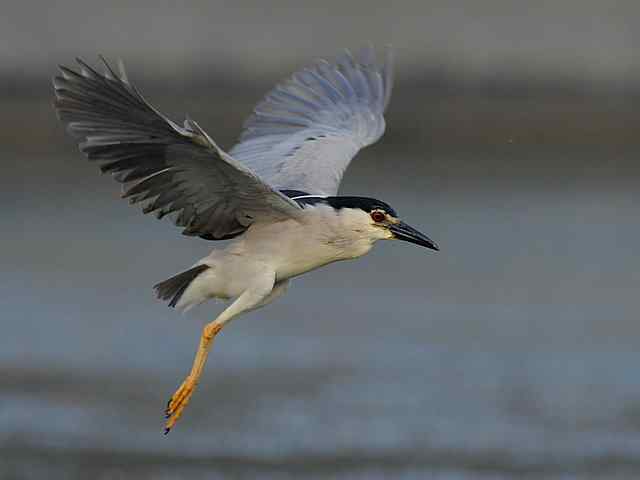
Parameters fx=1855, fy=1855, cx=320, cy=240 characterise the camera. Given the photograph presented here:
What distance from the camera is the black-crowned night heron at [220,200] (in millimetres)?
7949

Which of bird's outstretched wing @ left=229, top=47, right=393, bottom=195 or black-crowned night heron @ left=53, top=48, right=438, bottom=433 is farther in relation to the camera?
bird's outstretched wing @ left=229, top=47, right=393, bottom=195

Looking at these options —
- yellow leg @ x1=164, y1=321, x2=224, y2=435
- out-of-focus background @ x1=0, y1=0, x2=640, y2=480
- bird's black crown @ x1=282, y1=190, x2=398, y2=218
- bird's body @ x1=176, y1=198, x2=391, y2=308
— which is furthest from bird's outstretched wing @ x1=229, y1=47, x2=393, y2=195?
out-of-focus background @ x1=0, y1=0, x2=640, y2=480

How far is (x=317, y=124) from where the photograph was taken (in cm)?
1050

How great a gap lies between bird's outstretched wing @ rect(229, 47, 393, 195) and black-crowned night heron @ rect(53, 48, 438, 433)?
0.02m

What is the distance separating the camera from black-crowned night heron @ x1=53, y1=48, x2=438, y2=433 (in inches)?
313

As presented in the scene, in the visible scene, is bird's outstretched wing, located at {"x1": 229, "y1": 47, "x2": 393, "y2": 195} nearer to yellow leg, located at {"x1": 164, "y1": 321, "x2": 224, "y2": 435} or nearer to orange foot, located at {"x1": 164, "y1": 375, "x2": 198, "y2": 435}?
yellow leg, located at {"x1": 164, "y1": 321, "x2": 224, "y2": 435}

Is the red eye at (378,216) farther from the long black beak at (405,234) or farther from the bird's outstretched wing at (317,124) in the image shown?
the bird's outstretched wing at (317,124)

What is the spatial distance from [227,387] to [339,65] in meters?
2.38

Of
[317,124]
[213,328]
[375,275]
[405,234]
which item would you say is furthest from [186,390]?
[375,275]

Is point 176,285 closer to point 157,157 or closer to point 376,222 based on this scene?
point 157,157

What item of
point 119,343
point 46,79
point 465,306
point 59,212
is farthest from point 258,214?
point 46,79

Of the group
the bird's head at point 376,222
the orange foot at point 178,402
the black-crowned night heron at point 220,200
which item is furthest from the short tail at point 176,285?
the bird's head at point 376,222

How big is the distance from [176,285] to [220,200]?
23.4 inches

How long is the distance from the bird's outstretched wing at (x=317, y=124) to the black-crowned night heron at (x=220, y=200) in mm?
18
